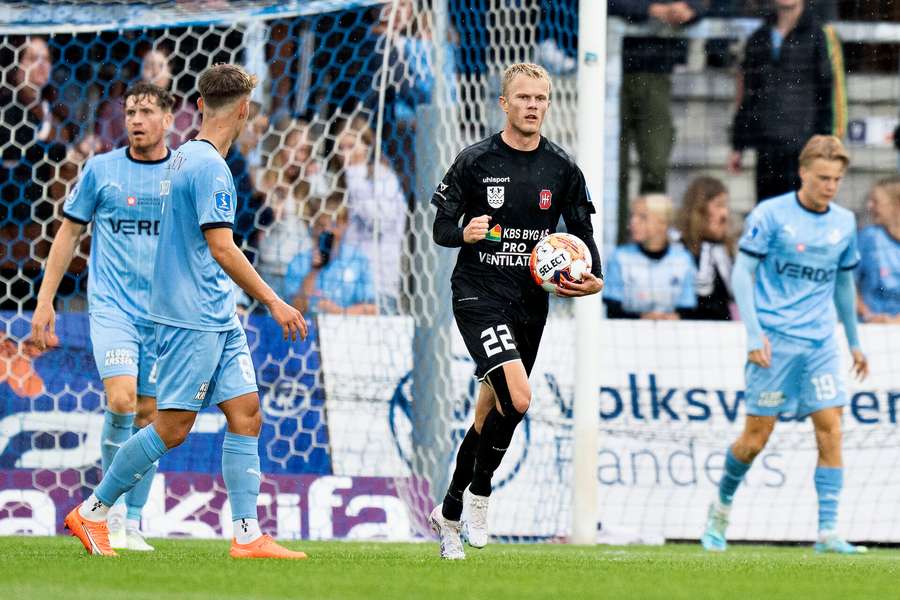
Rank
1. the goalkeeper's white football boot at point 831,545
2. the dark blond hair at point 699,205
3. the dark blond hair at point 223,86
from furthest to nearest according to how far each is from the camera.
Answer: the dark blond hair at point 699,205, the goalkeeper's white football boot at point 831,545, the dark blond hair at point 223,86

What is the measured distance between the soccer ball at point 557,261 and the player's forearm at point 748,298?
2.70 m

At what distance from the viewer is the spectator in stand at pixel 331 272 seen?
1025 centimetres

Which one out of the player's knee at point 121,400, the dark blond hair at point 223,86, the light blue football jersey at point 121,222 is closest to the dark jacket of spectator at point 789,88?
the light blue football jersey at point 121,222

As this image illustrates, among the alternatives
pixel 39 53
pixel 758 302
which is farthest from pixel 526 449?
pixel 39 53

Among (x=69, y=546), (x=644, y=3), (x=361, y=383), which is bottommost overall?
(x=69, y=546)

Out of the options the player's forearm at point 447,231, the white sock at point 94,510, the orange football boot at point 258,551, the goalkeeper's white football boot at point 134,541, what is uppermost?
the player's forearm at point 447,231

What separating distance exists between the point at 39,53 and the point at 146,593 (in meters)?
5.63

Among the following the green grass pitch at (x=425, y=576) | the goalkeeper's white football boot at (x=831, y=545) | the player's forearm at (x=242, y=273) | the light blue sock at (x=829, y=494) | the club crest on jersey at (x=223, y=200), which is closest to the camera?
the green grass pitch at (x=425, y=576)

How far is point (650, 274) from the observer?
11617mm

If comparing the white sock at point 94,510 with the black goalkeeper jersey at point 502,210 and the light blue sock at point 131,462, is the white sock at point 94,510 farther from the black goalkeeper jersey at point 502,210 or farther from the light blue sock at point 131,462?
the black goalkeeper jersey at point 502,210

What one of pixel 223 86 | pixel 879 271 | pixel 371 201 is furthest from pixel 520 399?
pixel 879 271

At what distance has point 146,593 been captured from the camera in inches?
211

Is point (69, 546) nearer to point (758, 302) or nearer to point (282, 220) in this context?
point (282, 220)

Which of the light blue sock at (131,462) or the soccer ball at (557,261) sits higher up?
the soccer ball at (557,261)
